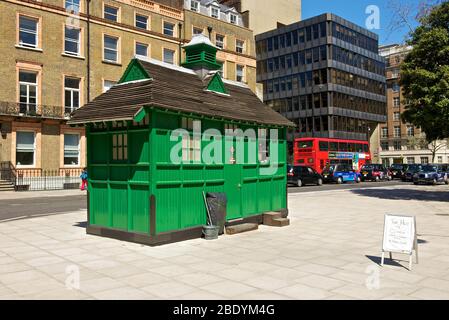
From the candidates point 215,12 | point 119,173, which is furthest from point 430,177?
point 119,173

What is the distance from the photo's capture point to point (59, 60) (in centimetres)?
3191

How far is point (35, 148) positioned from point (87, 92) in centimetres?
623

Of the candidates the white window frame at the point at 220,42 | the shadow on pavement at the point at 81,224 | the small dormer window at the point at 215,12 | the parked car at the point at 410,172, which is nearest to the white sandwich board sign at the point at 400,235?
the shadow on pavement at the point at 81,224

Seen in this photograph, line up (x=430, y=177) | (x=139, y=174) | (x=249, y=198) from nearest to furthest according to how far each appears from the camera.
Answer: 1. (x=139, y=174)
2. (x=249, y=198)
3. (x=430, y=177)

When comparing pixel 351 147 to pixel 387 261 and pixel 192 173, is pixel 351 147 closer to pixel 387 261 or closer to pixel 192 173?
pixel 192 173

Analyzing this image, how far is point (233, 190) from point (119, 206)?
10.7ft

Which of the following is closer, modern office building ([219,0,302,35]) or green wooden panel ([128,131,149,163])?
green wooden panel ([128,131,149,163])

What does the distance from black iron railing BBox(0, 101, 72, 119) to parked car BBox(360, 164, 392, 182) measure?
30846 millimetres

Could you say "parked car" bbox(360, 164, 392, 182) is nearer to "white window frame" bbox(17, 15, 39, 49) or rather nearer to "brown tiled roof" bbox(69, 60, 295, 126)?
"white window frame" bbox(17, 15, 39, 49)

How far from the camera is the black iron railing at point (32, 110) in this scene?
28719 millimetres

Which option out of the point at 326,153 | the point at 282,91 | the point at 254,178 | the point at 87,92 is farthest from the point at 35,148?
the point at 282,91

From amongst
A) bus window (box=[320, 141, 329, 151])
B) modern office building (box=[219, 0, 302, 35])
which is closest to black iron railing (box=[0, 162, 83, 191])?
bus window (box=[320, 141, 329, 151])

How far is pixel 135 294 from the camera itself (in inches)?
232

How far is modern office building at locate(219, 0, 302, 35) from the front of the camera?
A: 65438 millimetres
